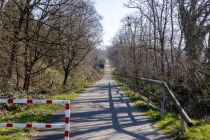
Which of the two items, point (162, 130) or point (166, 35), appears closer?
point (162, 130)

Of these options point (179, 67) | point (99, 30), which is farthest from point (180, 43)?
point (99, 30)

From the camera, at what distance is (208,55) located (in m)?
16.8

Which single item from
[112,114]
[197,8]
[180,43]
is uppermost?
[197,8]

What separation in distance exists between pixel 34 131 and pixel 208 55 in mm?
10424

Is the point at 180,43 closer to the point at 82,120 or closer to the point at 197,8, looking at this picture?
the point at 197,8

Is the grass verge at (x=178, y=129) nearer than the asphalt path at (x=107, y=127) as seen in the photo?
Yes

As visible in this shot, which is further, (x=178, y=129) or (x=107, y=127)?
(x=107, y=127)

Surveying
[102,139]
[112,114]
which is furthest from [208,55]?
[102,139]

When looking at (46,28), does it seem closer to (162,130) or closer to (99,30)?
(162,130)

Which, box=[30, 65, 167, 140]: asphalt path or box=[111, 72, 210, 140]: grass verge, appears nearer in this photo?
box=[111, 72, 210, 140]: grass verge

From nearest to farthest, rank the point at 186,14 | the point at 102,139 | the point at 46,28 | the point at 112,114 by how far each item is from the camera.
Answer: the point at 102,139
the point at 112,114
the point at 186,14
the point at 46,28

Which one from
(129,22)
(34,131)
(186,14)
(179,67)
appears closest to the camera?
(34,131)

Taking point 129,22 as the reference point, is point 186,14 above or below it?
below

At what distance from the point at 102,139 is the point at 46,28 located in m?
14.4
